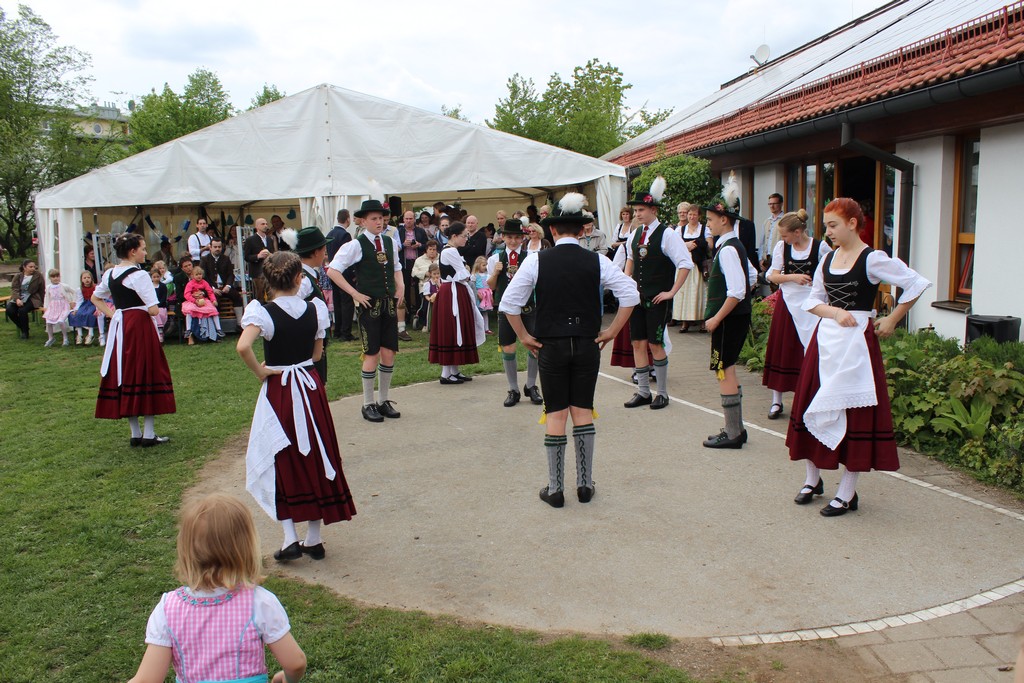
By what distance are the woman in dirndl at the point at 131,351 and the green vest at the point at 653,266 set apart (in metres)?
4.09

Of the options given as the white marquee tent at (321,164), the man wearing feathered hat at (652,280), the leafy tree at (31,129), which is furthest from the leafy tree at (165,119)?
the man wearing feathered hat at (652,280)

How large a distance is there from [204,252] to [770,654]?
514 inches

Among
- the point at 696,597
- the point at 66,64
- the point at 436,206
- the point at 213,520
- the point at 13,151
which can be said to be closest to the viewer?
the point at 213,520

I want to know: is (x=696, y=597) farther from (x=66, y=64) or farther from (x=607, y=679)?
(x=66, y=64)

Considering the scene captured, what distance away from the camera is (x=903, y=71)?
8852mm

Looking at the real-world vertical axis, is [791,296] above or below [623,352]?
above

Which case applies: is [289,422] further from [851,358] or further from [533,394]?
[533,394]

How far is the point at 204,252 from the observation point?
14.4m

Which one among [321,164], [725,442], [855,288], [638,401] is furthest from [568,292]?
[321,164]

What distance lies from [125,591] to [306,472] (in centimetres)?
103

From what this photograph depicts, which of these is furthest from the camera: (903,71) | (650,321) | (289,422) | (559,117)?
(559,117)

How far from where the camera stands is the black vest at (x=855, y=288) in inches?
182

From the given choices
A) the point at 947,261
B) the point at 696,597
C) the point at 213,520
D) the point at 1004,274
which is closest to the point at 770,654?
the point at 696,597

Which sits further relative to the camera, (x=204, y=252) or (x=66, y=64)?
(x=66, y=64)
